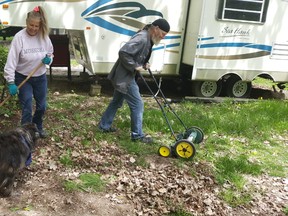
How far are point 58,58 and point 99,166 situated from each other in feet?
16.9

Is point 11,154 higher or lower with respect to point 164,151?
higher

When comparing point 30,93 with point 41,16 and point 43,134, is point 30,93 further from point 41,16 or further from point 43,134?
point 41,16

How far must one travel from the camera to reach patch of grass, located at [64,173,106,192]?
4.06 meters

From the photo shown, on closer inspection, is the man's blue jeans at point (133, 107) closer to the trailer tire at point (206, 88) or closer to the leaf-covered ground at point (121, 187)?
the leaf-covered ground at point (121, 187)

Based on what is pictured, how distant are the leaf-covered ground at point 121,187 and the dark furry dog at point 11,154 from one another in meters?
0.22

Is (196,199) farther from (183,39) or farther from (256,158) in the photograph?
(183,39)

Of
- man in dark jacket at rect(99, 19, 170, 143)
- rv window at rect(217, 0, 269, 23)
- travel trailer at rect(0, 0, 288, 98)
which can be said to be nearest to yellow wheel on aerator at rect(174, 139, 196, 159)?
man in dark jacket at rect(99, 19, 170, 143)

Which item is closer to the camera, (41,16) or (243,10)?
(41,16)

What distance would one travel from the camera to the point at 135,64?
16.4 ft

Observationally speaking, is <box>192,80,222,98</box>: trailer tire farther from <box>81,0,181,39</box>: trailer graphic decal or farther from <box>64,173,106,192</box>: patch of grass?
<box>64,173,106,192</box>: patch of grass

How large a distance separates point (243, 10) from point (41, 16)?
572 cm

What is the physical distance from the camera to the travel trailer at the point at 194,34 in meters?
7.84

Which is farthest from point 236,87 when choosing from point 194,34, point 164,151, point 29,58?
point 29,58

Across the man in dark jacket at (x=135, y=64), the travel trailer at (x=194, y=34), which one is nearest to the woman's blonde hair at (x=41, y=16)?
the man in dark jacket at (x=135, y=64)
